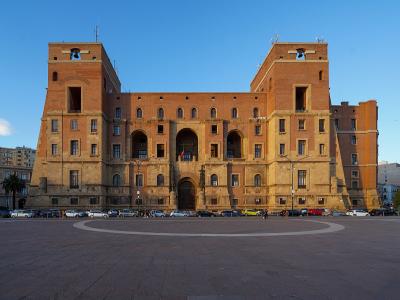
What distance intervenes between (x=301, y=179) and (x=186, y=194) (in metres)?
19.7

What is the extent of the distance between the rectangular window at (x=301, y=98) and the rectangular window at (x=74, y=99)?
36008 millimetres

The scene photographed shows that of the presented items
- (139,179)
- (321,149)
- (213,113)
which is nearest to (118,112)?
(139,179)

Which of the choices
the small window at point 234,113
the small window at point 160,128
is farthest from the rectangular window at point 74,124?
the small window at point 234,113

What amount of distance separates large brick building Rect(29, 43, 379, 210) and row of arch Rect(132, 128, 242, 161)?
0.18 m

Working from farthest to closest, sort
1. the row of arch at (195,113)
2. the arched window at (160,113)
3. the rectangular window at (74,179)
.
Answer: the row of arch at (195,113), the arched window at (160,113), the rectangular window at (74,179)

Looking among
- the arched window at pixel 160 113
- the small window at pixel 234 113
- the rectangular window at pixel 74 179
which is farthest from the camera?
the small window at pixel 234 113

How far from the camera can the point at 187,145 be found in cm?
7200

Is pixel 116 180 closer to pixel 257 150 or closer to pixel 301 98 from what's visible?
pixel 257 150

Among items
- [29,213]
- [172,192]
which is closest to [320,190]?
[172,192]

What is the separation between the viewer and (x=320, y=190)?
208 feet

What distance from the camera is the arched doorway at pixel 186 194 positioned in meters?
69.4

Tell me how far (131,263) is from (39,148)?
59014mm

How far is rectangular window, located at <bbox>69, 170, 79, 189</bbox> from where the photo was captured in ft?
206

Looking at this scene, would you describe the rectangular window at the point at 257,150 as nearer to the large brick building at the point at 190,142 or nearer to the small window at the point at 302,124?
the large brick building at the point at 190,142
